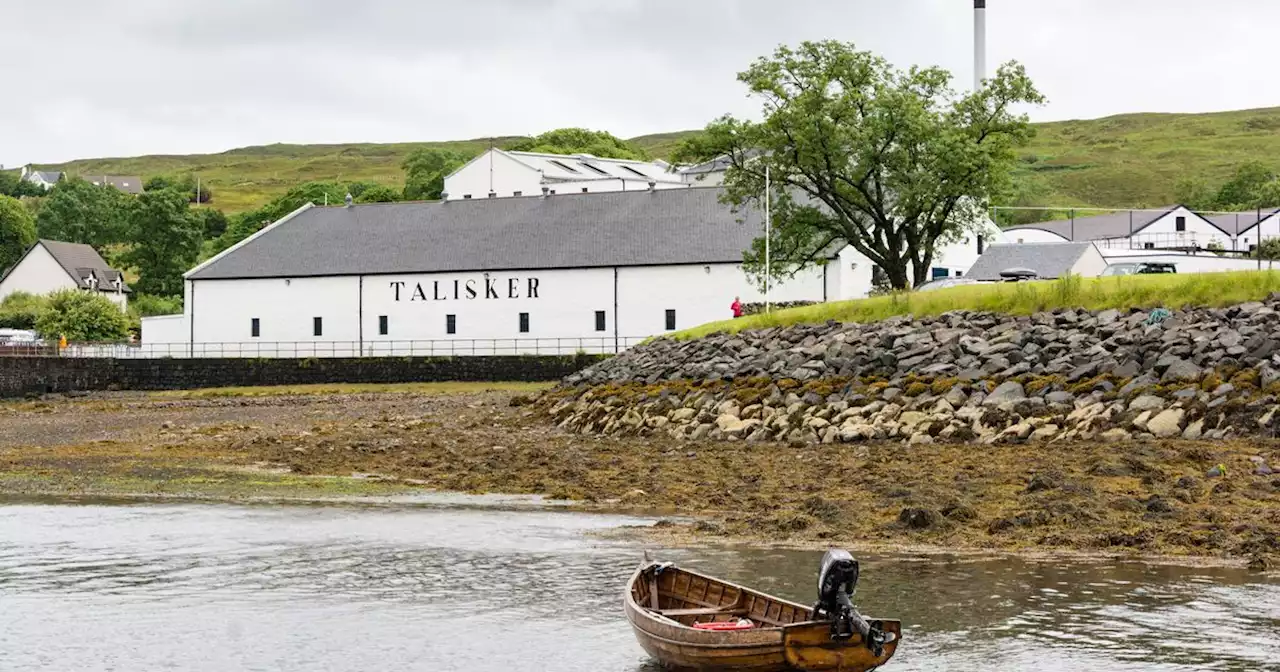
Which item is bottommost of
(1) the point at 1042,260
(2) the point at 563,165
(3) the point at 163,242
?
(1) the point at 1042,260

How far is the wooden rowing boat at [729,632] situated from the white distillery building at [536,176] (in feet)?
315

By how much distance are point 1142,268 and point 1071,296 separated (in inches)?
475

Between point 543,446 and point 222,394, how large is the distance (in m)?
33.1

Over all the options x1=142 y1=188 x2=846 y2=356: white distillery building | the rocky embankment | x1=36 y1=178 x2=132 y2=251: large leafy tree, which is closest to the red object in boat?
the rocky embankment

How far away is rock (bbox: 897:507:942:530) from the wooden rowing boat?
25.3 feet

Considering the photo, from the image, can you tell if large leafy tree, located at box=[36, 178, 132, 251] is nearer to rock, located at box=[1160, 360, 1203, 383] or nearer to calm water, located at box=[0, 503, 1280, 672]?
rock, located at box=[1160, 360, 1203, 383]

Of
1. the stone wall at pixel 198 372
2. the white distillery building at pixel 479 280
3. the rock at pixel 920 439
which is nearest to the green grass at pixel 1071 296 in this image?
the rock at pixel 920 439

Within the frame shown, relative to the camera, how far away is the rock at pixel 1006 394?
1300 inches

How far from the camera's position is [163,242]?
432ft

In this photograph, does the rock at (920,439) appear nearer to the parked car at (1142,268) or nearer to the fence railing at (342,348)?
the parked car at (1142,268)

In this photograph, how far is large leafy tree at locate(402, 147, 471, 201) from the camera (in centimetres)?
13950

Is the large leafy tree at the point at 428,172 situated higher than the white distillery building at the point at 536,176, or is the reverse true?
the large leafy tree at the point at 428,172

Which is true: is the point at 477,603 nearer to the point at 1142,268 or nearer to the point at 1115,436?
the point at 1115,436

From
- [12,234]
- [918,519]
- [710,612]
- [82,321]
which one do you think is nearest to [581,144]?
[12,234]
